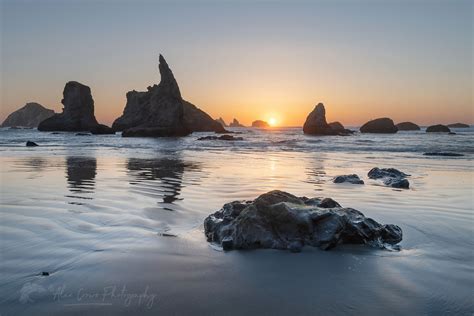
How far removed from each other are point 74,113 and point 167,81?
31.0 metres

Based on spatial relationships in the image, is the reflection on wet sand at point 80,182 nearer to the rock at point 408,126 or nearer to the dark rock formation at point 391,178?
the dark rock formation at point 391,178

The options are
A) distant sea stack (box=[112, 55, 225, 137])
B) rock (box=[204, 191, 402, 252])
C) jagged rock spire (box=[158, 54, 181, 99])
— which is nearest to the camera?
rock (box=[204, 191, 402, 252])

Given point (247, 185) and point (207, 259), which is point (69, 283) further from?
point (247, 185)

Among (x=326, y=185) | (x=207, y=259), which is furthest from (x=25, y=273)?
(x=326, y=185)

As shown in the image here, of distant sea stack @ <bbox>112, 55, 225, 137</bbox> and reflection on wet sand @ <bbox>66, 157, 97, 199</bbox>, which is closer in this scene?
reflection on wet sand @ <bbox>66, 157, 97, 199</bbox>

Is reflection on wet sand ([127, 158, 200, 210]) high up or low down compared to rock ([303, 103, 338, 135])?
down

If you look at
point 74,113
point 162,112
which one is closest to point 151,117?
point 162,112

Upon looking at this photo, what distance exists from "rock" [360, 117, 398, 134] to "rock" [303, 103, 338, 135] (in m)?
17.3

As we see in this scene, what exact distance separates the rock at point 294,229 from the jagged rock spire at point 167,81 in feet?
239

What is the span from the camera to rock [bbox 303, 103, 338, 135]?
79.5m

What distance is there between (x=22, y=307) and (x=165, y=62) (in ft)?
256

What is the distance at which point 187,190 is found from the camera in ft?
27.8

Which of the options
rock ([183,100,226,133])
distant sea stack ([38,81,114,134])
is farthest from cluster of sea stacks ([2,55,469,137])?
rock ([183,100,226,133])

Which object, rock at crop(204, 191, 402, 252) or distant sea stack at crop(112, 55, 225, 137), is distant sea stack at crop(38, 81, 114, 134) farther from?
rock at crop(204, 191, 402, 252)
